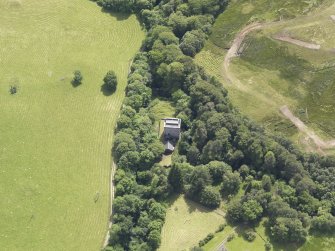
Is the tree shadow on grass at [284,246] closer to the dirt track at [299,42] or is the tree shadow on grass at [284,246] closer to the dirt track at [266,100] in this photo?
the dirt track at [266,100]

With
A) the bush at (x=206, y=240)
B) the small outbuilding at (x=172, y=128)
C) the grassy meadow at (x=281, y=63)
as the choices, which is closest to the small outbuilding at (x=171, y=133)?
the small outbuilding at (x=172, y=128)

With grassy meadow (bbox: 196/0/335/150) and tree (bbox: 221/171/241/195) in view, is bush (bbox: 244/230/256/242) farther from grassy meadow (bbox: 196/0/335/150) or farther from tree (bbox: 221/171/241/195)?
grassy meadow (bbox: 196/0/335/150)

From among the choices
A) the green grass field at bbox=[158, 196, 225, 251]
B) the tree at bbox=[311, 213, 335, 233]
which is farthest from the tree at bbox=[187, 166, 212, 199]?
the tree at bbox=[311, 213, 335, 233]

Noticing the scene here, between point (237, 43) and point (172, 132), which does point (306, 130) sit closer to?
point (172, 132)

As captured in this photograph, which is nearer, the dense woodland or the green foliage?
the dense woodland

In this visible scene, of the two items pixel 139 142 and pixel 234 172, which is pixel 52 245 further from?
pixel 234 172

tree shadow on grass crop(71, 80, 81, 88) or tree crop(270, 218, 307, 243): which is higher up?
tree shadow on grass crop(71, 80, 81, 88)

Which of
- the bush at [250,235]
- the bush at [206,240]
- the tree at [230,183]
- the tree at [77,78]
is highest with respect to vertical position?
the tree at [77,78]
